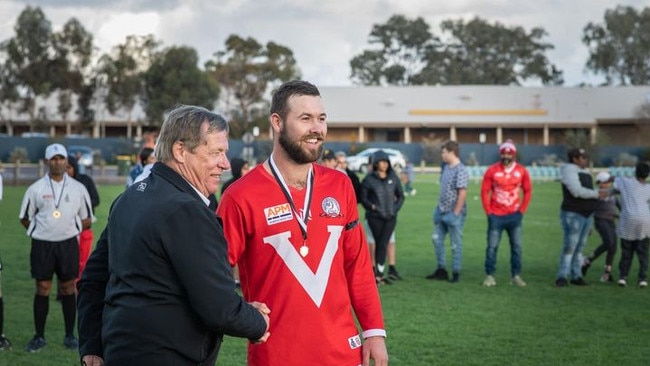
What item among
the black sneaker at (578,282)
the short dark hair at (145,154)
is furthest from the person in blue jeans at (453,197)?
the short dark hair at (145,154)

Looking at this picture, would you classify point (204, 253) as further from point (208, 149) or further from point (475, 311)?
point (475, 311)

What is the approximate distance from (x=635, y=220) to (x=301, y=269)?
10.8 m

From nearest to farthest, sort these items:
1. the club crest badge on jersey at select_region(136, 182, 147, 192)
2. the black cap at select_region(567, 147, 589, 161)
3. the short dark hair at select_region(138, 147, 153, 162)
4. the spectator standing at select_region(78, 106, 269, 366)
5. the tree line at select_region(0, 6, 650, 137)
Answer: the spectator standing at select_region(78, 106, 269, 366) < the club crest badge on jersey at select_region(136, 182, 147, 192) < the short dark hair at select_region(138, 147, 153, 162) < the black cap at select_region(567, 147, 589, 161) < the tree line at select_region(0, 6, 650, 137)

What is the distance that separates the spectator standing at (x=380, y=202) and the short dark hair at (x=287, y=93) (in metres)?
9.97

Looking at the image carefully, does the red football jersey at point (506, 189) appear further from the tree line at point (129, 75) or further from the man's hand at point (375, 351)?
the tree line at point (129, 75)

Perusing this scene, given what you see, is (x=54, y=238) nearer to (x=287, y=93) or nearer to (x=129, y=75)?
(x=287, y=93)

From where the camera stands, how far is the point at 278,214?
439cm

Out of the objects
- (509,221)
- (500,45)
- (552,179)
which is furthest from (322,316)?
(500,45)

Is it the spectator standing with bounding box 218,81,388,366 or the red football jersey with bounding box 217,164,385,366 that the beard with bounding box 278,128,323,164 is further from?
the red football jersey with bounding box 217,164,385,366

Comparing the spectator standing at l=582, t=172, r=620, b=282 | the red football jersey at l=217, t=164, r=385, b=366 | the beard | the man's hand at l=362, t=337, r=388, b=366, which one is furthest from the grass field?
the beard

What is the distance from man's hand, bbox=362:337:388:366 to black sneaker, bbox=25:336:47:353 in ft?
19.0

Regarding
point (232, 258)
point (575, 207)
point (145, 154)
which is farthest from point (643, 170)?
point (232, 258)

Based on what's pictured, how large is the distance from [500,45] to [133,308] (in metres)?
91.6

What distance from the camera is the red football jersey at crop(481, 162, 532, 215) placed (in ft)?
45.2
